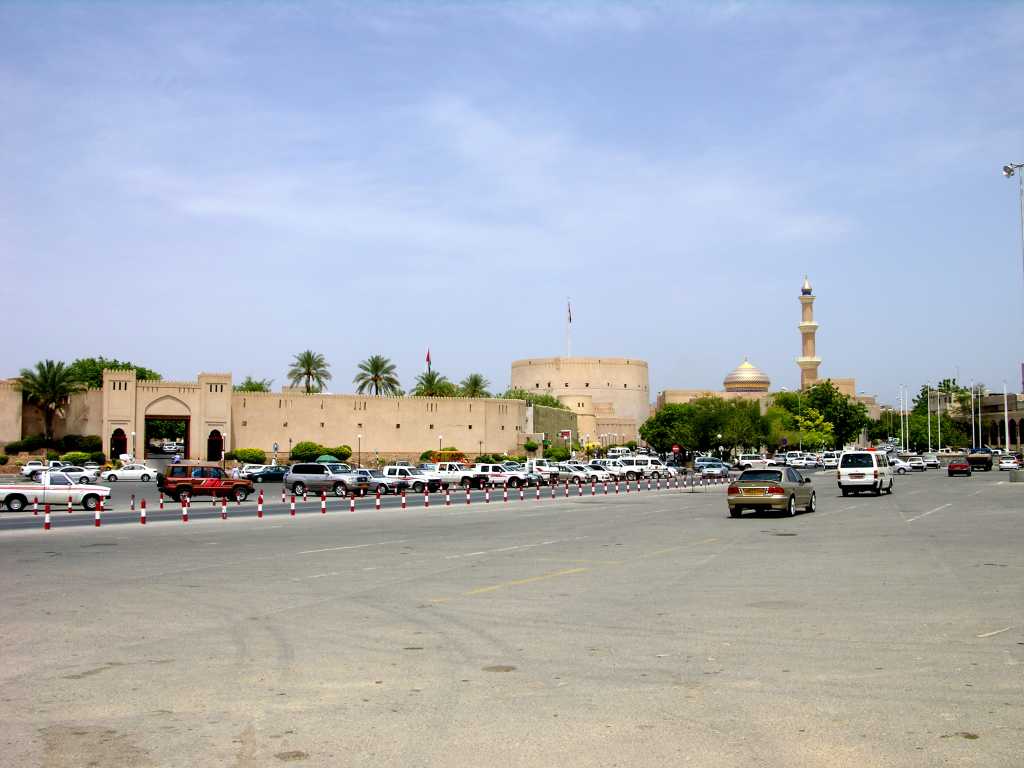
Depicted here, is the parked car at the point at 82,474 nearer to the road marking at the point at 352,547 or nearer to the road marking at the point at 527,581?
the road marking at the point at 352,547

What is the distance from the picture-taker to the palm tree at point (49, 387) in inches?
3300

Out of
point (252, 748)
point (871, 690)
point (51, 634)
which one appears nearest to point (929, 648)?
point (871, 690)

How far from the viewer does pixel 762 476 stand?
2952cm

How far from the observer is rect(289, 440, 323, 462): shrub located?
8831 cm

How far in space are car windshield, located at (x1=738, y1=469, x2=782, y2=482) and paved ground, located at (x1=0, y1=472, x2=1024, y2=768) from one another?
974 centimetres

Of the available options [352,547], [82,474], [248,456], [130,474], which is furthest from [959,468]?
[248,456]

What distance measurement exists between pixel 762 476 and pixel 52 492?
23564mm

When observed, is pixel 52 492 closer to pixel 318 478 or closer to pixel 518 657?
pixel 318 478

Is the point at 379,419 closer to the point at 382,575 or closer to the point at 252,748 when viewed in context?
the point at 382,575

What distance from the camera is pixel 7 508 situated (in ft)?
122

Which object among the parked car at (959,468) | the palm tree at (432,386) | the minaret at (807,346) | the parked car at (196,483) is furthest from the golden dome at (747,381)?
the parked car at (196,483)

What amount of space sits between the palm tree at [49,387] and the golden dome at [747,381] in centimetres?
12162

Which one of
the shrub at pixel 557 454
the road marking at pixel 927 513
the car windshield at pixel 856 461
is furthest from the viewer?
the shrub at pixel 557 454

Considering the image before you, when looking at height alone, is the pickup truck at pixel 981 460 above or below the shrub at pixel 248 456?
below
